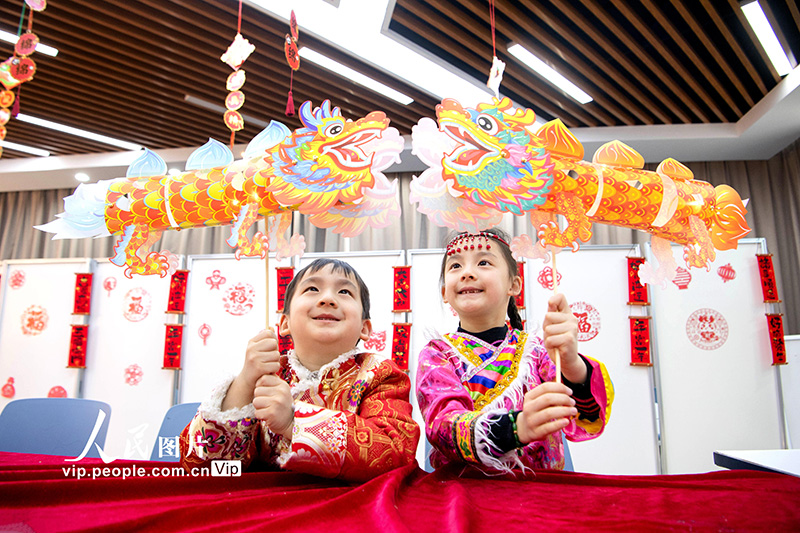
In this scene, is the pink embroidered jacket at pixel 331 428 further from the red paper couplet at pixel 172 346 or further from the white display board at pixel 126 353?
the white display board at pixel 126 353

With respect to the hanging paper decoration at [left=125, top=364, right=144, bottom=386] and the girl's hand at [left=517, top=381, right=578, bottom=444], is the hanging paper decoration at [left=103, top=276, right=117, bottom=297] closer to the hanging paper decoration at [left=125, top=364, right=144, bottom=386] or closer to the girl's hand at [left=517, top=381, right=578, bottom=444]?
the hanging paper decoration at [left=125, top=364, right=144, bottom=386]

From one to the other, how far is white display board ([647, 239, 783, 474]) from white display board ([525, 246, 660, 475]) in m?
0.14

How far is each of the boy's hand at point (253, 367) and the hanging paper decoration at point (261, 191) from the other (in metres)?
0.23

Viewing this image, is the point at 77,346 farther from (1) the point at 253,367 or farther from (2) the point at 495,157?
(2) the point at 495,157

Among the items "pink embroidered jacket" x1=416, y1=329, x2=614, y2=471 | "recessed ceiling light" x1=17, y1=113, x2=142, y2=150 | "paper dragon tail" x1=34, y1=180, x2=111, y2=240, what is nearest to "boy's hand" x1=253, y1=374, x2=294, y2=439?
"pink embroidered jacket" x1=416, y1=329, x2=614, y2=471

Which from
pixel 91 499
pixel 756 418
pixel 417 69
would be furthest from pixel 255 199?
pixel 756 418

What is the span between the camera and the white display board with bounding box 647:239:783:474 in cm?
281

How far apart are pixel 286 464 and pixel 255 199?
2.00 feet

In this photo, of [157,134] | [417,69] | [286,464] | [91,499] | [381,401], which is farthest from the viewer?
[157,134]

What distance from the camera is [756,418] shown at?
111 inches

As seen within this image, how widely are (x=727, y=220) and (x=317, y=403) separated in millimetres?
1084

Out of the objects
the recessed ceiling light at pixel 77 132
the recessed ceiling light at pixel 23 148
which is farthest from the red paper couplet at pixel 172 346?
the recessed ceiling light at pixel 23 148

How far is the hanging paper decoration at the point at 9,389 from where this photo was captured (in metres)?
3.45

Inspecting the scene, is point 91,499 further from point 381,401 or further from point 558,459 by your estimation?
point 558,459
